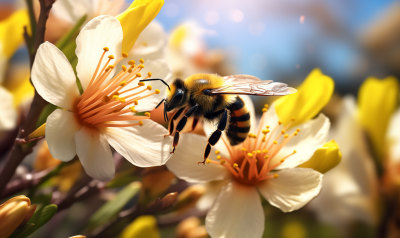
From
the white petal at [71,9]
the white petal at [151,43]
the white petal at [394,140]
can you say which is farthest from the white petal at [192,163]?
the white petal at [394,140]

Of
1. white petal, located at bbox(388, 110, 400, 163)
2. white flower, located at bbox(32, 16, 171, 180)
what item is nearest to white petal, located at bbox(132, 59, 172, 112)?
white flower, located at bbox(32, 16, 171, 180)

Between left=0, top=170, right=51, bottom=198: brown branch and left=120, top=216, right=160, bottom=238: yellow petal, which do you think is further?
left=120, top=216, right=160, bottom=238: yellow petal

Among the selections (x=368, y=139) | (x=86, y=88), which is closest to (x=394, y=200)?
(x=368, y=139)

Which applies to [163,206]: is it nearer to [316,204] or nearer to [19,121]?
[19,121]

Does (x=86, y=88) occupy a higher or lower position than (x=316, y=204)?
higher

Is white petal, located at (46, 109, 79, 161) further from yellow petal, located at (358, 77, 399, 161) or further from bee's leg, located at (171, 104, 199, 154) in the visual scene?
yellow petal, located at (358, 77, 399, 161)

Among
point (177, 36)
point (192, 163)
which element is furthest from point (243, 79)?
point (177, 36)
